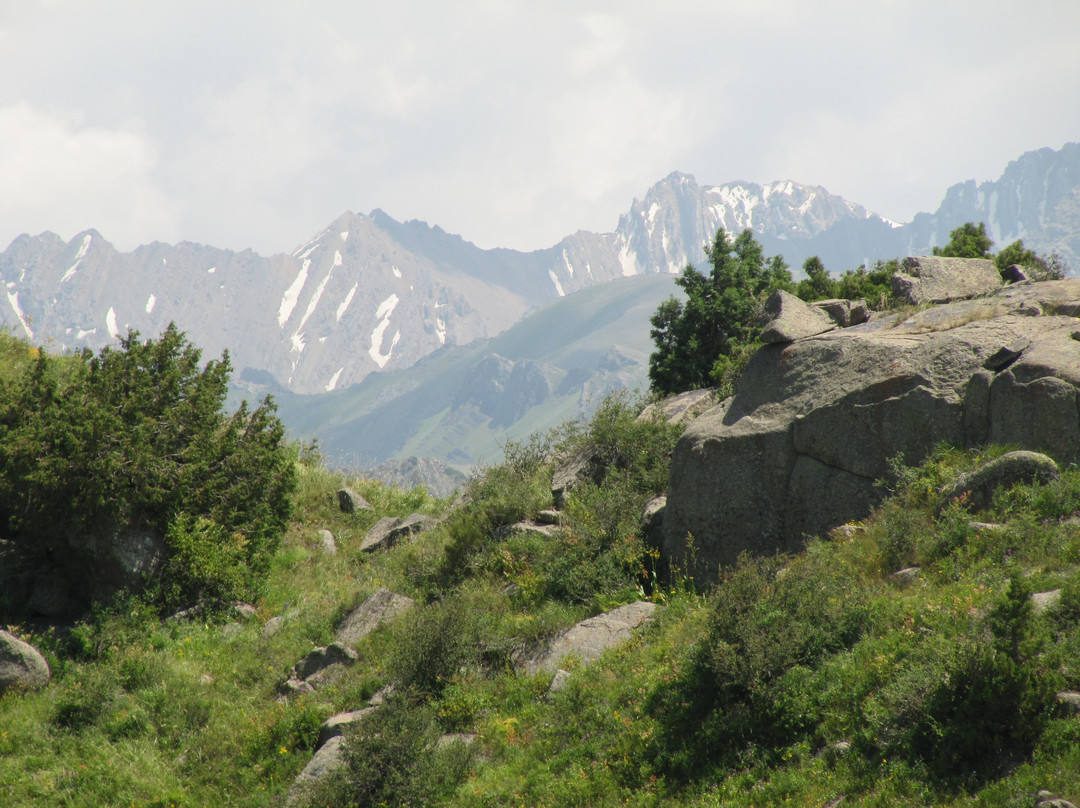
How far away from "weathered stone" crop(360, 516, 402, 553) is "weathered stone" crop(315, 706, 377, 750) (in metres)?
7.62

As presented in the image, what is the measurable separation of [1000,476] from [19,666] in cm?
1533

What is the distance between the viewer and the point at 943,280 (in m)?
15.8

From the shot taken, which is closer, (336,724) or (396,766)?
(396,766)

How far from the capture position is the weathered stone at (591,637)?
32.6 ft

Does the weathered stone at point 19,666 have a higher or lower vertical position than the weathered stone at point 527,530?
higher

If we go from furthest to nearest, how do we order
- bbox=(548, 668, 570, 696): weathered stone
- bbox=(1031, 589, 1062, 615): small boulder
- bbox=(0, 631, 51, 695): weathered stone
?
bbox=(0, 631, 51, 695): weathered stone, bbox=(548, 668, 570, 696): weathered stone, bbox=(1031, 589, 1062, 615): small boulder

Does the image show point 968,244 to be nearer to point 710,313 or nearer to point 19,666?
point 710,313

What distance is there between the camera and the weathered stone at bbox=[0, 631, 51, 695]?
10.6m

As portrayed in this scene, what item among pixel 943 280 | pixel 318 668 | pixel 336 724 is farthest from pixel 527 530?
pixel 943 280

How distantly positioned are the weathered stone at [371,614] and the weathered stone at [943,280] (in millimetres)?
12853

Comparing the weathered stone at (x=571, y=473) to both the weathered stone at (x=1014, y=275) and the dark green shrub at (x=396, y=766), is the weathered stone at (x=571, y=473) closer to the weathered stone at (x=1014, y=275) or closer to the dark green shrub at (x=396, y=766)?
the dark green shrub at (x=396, y=766)

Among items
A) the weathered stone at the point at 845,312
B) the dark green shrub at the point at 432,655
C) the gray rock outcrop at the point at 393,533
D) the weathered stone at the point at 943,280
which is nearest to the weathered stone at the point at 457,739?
the dark green shrub at the point at 432,655

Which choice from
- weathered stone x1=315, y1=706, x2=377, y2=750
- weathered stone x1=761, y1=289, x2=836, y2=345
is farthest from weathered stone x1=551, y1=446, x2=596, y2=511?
weathered stone x1=315, y1=706, x2=377, y2=750

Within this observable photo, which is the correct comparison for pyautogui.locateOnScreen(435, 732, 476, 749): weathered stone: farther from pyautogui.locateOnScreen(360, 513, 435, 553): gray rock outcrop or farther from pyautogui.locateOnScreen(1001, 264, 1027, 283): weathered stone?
pyautogui.locateOnScreen(1001, 264, 1027, 283): weathered stone
